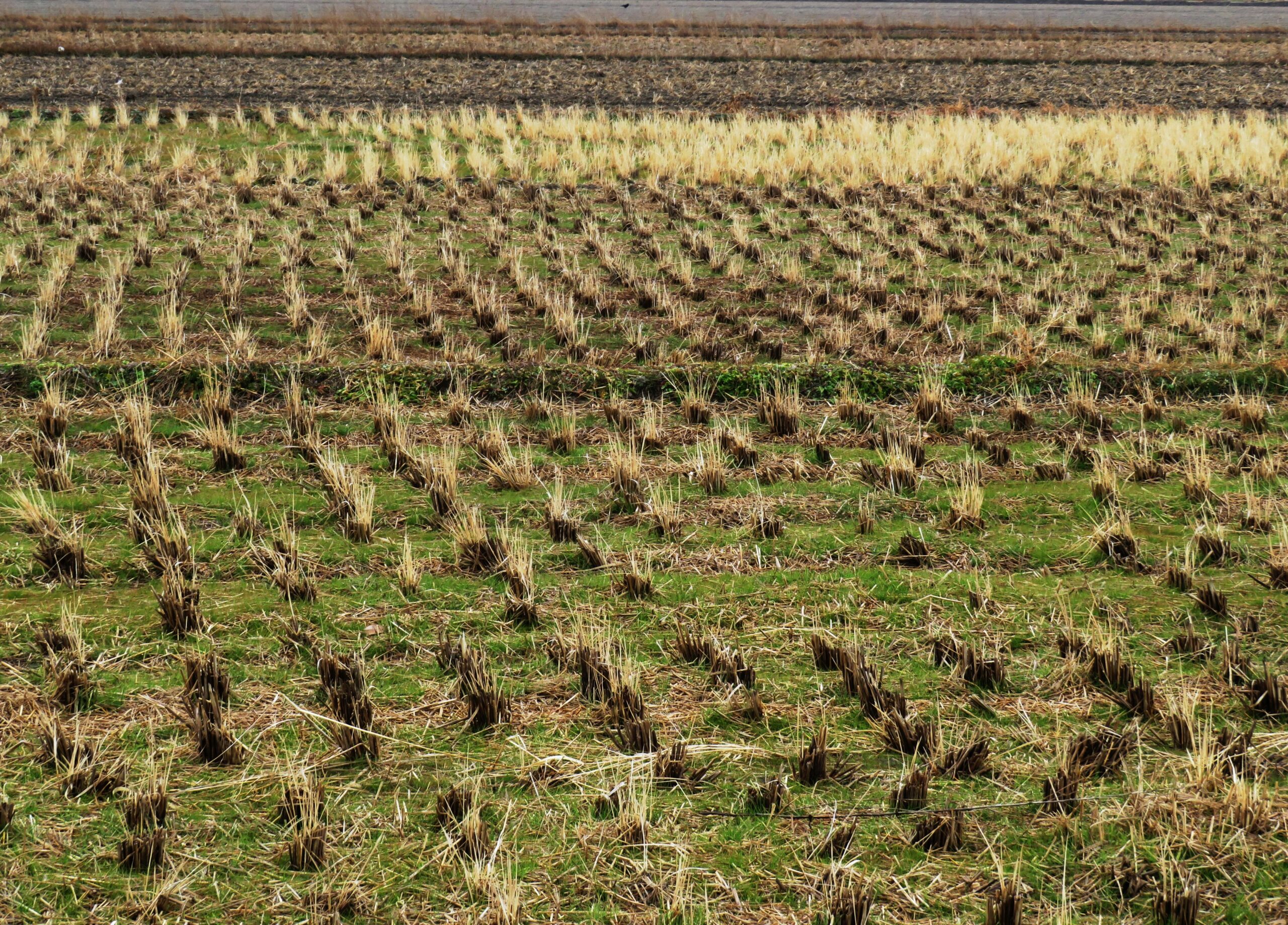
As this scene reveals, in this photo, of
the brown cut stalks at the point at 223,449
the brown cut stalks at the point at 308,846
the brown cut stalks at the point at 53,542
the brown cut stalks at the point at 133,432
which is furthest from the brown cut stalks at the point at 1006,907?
the brown cut stalks at the point at 133,432

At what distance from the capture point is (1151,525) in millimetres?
6809

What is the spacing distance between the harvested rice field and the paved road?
34.1 meters

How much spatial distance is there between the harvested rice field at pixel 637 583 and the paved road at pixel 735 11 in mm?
34123

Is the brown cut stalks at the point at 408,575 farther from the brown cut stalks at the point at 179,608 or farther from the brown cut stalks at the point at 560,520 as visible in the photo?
the brown cut stalks at the point at 179,608

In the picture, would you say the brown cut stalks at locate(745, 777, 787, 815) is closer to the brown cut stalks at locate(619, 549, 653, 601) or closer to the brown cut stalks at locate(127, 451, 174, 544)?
the brown cut stalks at locate(619, 549, 653, 601)

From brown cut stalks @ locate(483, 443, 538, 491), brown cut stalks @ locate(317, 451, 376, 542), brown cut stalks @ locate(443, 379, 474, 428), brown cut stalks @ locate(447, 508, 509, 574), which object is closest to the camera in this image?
brown cut stalks @ locate(447, 508, 509, 574)

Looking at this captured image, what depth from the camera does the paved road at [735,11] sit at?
144 feet

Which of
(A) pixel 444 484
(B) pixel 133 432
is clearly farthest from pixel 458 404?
(B) pixel 133 432

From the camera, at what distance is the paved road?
144 ft

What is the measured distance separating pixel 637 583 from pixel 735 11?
47327mm

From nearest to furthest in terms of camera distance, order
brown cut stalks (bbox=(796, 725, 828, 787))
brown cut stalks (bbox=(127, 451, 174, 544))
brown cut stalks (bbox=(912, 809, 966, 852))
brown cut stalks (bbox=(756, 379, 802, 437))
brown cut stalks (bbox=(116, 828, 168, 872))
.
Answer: brown cut stalks (bbox=(116, 828, 168, 872)) < brown cut stalks (bbox=(912, 809, 966, 852)) < brown cut stalks (bbox=(796, 725, 828, 787)) < brown cut stalks (bbox=(127, 451, 174, 544)) < brown cut stalks (bbox=(756, 379, 802, 437))

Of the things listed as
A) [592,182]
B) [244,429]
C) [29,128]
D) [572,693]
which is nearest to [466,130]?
[592,182]

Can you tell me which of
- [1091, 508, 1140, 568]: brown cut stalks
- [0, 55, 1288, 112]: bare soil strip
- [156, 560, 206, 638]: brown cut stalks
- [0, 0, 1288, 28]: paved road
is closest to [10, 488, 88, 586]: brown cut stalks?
[156, 560, 206, 638]: brown cut stalks

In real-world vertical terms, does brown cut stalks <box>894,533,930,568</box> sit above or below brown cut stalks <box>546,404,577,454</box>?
below
